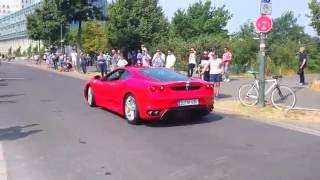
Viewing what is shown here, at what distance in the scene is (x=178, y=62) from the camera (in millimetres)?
36562

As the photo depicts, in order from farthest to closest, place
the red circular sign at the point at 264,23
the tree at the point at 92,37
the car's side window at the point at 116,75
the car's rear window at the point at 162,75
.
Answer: the tree at the point at 92,37 → the red circular sign at the point at 264,23 → the car's side window at the point at 116,75 → the car's rear window at the point at 162,75

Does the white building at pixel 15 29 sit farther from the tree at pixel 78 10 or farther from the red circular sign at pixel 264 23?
the red circular sign at pixel 264 23

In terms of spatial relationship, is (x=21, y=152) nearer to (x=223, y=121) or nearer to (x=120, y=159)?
(x=120, y=159)

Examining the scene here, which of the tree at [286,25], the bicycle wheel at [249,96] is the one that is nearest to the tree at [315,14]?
the bicycle wheel at [249,96]

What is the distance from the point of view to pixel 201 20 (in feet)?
224

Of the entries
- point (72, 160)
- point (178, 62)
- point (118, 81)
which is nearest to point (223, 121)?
point (118, 81)

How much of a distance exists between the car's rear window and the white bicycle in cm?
324

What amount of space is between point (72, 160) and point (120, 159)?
70cm

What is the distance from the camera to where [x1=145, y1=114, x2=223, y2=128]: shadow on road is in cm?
1182

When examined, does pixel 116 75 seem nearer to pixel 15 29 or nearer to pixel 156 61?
pixel 156 61

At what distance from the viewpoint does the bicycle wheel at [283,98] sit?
45.9 feet

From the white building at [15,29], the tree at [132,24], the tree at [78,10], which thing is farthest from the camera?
the white building at [15,29]

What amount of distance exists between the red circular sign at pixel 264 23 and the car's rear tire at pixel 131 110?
4.43 meters

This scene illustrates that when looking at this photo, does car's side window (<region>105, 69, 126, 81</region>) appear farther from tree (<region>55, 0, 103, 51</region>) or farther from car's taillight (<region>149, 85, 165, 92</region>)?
tree (<region>55, 0, 103, 51</region>)
